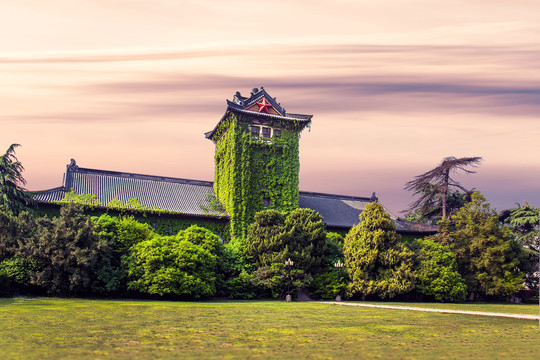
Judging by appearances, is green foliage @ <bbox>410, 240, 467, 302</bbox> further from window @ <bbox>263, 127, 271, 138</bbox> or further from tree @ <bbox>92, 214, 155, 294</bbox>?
tree @ <bbox>92, 214, 155, 294</bbox>

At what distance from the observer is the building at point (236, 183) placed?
42.4m

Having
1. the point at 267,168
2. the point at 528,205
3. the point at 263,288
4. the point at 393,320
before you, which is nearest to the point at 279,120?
the point at 267,168

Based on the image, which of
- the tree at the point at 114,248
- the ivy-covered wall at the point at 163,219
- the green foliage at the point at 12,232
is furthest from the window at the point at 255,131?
the green foliage at the point at 12,232

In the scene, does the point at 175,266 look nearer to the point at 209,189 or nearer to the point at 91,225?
the point at 91,225

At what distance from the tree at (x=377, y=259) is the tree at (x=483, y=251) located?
762 centimetres

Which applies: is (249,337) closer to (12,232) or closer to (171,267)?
(171,267)

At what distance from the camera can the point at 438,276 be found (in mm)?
36469

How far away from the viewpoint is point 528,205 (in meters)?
49.5

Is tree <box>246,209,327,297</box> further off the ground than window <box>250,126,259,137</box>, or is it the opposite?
window <box>250,126,259,137</box>

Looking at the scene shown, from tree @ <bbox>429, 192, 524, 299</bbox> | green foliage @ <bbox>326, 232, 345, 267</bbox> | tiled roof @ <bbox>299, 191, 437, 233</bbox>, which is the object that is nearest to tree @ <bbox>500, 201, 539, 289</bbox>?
tree @ <bbox>429, 192, 524, 299</bbox>

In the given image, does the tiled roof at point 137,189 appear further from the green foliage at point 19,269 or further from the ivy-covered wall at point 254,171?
the green foliage at point 19,269

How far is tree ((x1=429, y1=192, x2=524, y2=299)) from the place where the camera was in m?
39.4

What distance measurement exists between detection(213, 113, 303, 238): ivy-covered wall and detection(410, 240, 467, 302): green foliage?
13250mm

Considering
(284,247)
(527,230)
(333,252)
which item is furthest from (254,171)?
(527,230)
